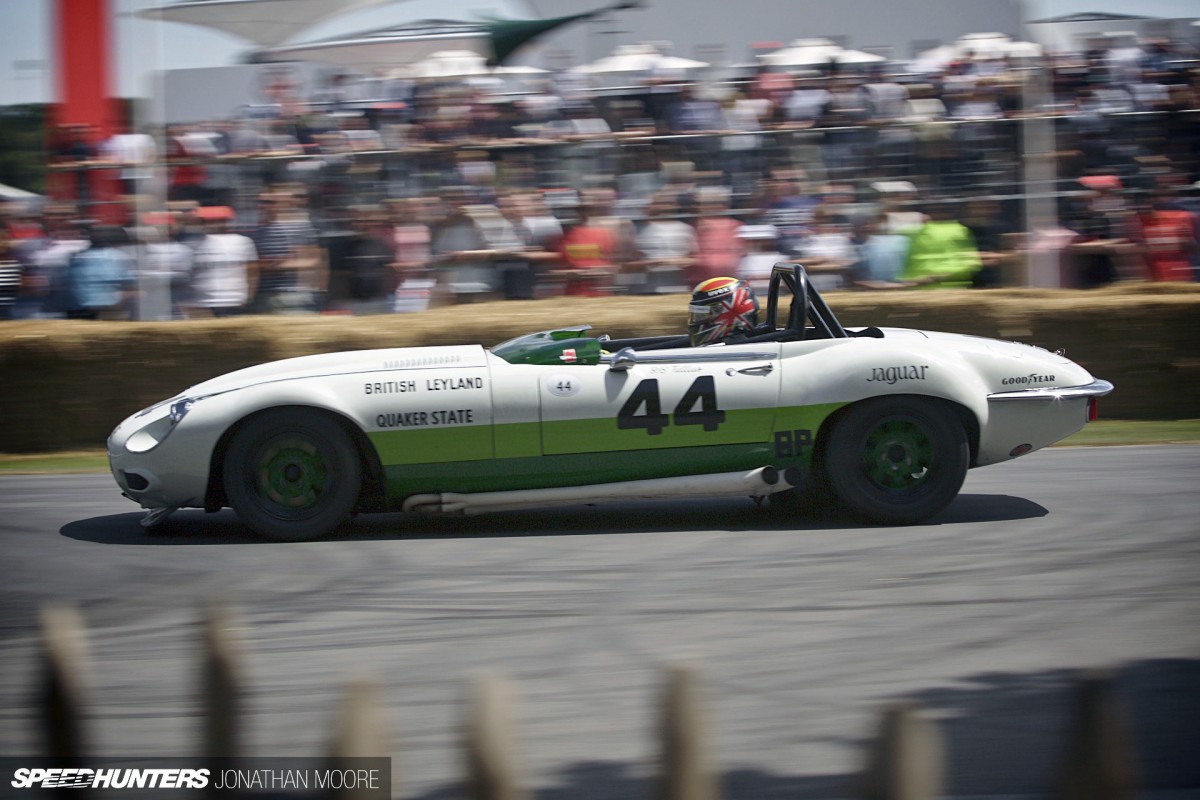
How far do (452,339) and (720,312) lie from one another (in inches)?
134

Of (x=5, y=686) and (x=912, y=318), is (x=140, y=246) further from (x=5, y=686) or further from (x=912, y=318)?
(x=5, y=686)

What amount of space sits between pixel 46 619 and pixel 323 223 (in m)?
9.63

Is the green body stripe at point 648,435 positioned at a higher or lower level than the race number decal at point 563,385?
lower

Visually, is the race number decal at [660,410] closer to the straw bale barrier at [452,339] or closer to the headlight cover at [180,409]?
the headlight cover at [180,409]

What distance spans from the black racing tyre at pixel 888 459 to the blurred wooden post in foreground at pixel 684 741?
4569 mm

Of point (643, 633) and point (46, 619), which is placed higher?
point (46, 619)

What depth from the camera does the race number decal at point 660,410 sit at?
6.18 metres

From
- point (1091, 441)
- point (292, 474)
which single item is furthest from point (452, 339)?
point (1091, 441)

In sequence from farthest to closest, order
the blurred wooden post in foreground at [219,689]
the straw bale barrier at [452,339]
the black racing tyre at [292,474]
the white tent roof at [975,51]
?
the white tent roof at [975,51] → the straw bale barrier at [452,339] → the black racing tyre at [292,474] → the blurred wooden post in foreground at [219,689]

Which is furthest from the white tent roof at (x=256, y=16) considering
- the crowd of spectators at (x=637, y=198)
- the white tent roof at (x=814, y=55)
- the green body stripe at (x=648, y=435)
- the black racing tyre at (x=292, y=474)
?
the green body stripe at (x=648, y=435)

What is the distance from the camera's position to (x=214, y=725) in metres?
1.95

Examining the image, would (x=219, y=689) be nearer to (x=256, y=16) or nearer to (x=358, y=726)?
(x=358, y=726)

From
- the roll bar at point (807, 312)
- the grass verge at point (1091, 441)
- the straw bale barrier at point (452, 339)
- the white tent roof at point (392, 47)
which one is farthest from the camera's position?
the white tent roof at point (392, 47)

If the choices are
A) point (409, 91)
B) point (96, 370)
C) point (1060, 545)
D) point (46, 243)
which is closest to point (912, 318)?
point (1060, 545)
